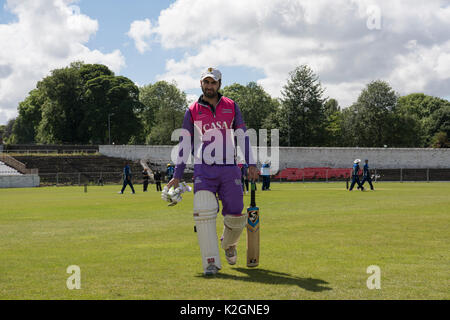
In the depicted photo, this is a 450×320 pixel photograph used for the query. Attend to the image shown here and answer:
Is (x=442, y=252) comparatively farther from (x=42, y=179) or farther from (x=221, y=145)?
(x=42, y=179)

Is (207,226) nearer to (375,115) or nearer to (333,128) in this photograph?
(375,115)

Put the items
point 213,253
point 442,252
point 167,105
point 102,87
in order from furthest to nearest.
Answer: point 167,105
point 102,87
point 442,252
point 213,253

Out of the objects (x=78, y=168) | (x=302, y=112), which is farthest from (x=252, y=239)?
(x=302, y=112)

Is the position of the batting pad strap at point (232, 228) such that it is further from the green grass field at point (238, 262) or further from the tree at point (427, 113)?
the tree at point (427, 113)

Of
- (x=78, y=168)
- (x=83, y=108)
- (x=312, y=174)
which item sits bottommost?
(x=312, y=174)

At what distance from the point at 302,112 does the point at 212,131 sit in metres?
82.0

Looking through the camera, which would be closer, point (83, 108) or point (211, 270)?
point (211, 270)

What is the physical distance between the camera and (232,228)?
23.2 ft

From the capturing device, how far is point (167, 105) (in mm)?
108625

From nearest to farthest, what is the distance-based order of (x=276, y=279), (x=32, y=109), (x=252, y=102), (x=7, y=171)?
1. (x=276, y=279)
2. (x=7, y=171)
3. (x=32, y=109)
4. (x=252, y=102)

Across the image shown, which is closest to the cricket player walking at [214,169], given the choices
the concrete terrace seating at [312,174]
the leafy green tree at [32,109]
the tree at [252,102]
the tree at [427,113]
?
the concrete terrace seating at [312,174]

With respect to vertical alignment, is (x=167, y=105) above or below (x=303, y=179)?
above
